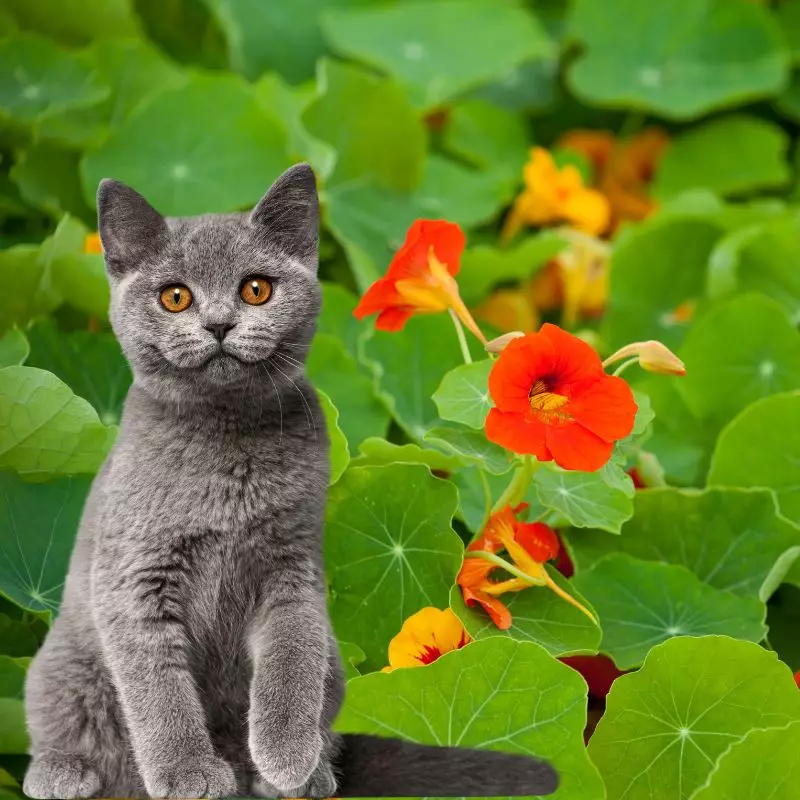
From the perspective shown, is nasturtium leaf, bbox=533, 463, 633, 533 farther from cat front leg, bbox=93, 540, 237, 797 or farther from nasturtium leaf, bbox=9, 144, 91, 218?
nasturtium leaf, bbox=9, 144, 91, 218

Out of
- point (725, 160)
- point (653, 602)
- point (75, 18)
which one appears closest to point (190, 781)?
point (653, 602)

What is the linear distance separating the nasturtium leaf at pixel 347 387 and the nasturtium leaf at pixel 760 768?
1.60ft

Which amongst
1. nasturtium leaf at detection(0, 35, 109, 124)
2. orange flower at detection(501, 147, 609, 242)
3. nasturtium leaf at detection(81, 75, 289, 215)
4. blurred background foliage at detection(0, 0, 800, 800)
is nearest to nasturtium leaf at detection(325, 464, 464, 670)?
blurred background foliage at detection(0, 0, 800, 800)

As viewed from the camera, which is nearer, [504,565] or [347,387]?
[504,565]

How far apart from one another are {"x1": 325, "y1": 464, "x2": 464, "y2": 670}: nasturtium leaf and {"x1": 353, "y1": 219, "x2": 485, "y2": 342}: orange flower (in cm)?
15

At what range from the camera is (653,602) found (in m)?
1.00

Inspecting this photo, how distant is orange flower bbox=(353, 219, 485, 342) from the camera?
0.82 meters

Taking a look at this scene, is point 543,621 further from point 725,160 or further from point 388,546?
point 725,160

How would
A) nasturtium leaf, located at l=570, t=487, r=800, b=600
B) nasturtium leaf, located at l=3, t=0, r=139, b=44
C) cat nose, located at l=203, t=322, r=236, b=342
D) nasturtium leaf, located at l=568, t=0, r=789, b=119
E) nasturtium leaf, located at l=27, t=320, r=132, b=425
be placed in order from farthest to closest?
nasturtium leaf, located at l=568, t=0, r=789, b=119 → nasturtium leaf, located at l=3, t=0, r=139, b=44 → nasturtium leaf, located at l=570, t=487, r=800, b=600 → nasturtium leaf, located at l=27, t=320, r=132, b=425 → cat nose, located at l=203, t=322, r=236, b=342

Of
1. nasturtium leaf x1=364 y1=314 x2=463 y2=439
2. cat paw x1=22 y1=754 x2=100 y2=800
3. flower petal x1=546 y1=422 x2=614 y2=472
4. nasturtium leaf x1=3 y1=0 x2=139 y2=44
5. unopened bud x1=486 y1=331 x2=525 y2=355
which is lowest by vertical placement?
nasturtium leaf x1=364 y1=314 x2=463 y2=439

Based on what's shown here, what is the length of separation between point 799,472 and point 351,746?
66 cm

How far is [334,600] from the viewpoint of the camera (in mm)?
879

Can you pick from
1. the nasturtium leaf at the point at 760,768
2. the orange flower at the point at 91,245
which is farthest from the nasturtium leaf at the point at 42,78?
the nasturtium leaf at the point at 760,768

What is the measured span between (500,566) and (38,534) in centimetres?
37
